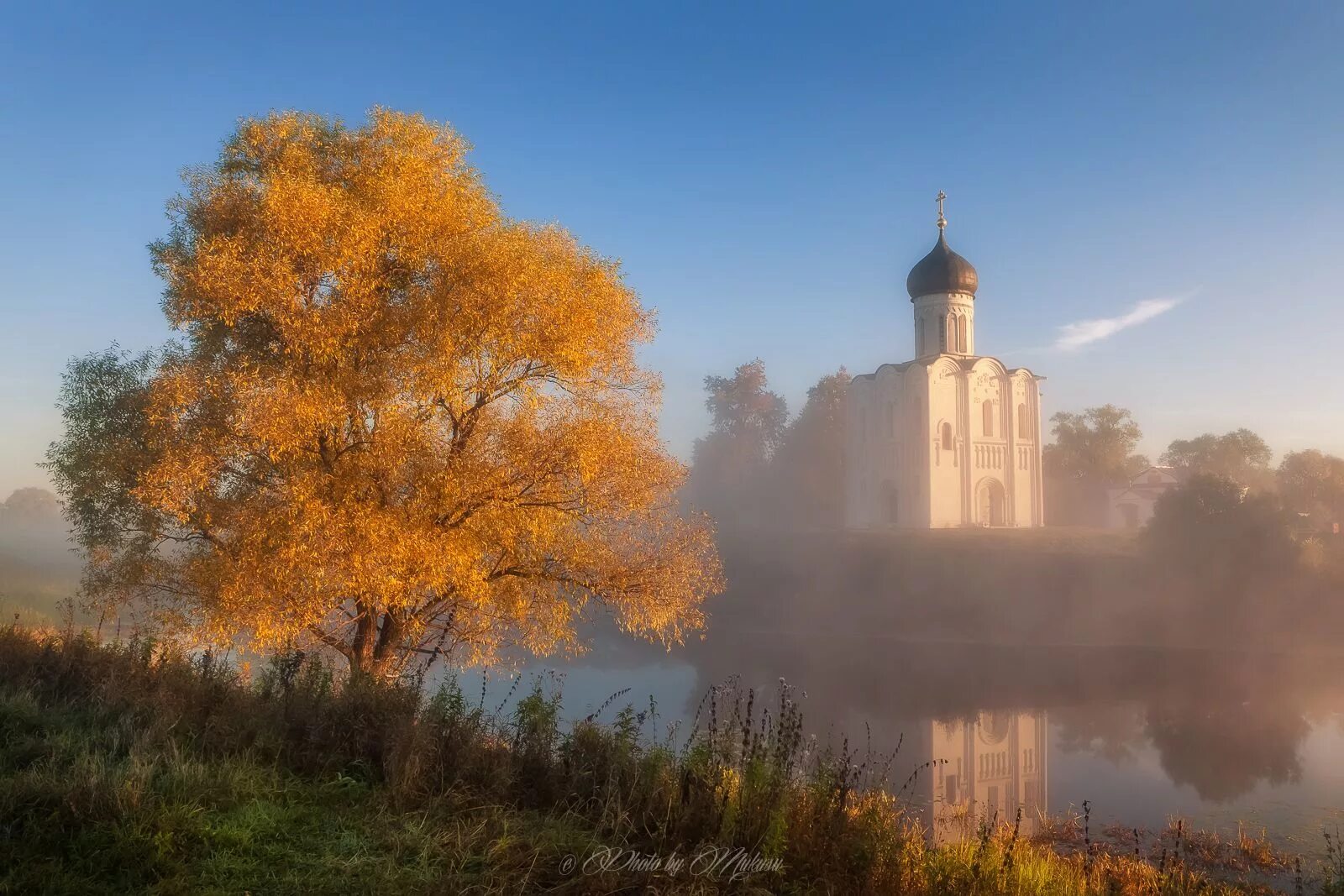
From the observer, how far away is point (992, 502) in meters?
44.9

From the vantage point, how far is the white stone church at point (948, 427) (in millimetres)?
43312

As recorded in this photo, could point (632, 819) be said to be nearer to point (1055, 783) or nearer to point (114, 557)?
point (114, 557)

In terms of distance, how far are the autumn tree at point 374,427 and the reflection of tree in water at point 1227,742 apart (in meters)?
11.3

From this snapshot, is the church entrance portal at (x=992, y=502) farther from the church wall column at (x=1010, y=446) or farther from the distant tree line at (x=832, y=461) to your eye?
the distant tree line at (x=832, y=461)

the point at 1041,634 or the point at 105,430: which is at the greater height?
the point at 105,430

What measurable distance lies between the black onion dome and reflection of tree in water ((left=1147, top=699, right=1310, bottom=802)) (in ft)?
87.9

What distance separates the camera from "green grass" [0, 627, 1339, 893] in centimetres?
407

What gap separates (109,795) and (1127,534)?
4196 centimetres

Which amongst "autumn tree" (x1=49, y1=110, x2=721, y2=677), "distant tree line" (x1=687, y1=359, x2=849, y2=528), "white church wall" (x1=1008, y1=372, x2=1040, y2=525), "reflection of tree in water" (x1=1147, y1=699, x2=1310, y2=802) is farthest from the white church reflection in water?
"distant tree line" (x1=687, y1=359, x2=849, y2=528)

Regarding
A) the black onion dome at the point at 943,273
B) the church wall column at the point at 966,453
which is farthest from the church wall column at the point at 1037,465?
the black onion dome at the point at 943,273

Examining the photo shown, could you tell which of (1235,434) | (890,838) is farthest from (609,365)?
(1235,434)

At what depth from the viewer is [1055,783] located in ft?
48.6

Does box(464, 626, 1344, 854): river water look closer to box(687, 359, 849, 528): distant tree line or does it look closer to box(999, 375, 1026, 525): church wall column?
box(999, 375, 1026, 525): church wall column

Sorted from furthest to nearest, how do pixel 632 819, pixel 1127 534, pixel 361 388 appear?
pixel 1127 534 → pixel 361 388 → pixel 632 819
